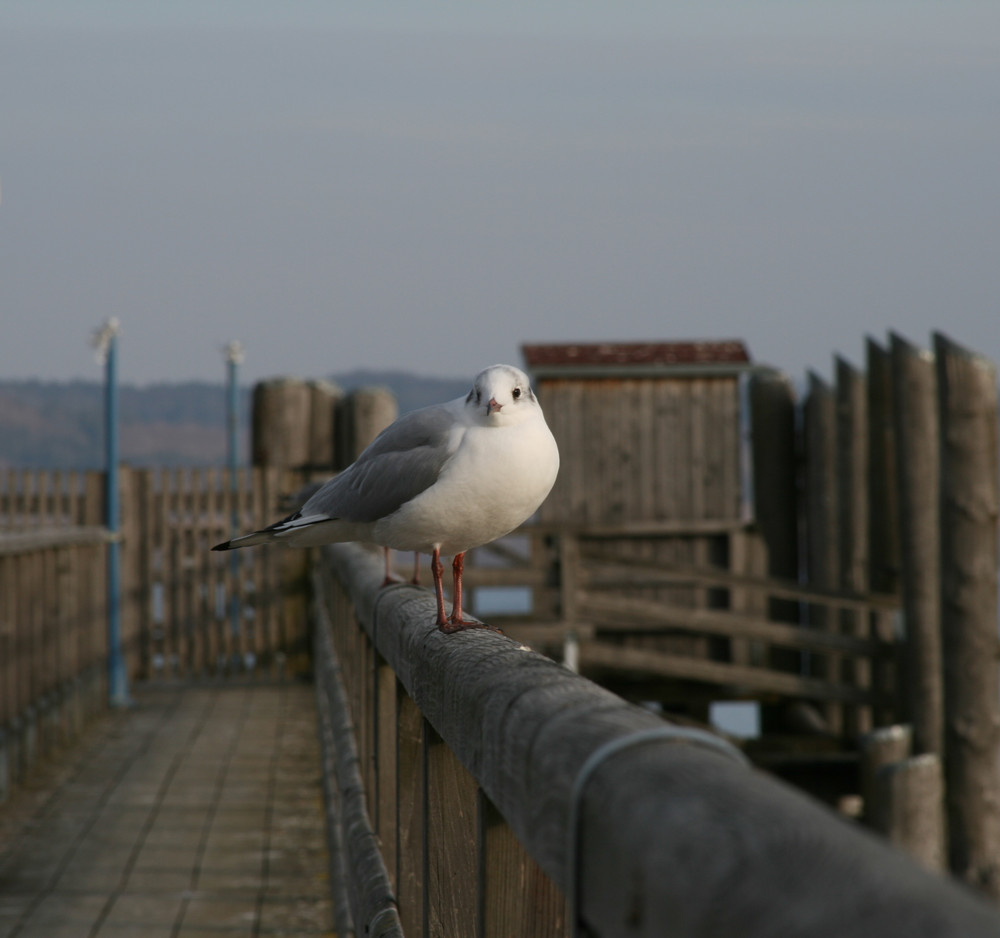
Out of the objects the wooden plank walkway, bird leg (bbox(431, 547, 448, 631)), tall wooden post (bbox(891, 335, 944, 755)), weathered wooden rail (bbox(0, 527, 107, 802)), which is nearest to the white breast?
bird leg (bbox(431, 547, 448, 631))

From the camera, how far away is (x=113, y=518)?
44.8ft

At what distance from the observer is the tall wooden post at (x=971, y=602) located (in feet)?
29.6

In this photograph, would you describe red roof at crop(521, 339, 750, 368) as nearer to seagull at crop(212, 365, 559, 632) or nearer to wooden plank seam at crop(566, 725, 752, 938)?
seagull at crop(212, 365, 559, 632)

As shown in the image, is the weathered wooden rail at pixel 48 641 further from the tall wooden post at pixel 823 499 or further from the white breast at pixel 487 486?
the tall wooden post at pixel 823 499

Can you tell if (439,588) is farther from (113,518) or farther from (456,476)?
(113,518)

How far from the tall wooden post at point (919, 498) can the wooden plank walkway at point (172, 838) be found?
472cm

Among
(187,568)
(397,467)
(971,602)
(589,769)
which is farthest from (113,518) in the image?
(589,769)

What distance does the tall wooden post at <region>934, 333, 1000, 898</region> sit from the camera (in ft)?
29.6

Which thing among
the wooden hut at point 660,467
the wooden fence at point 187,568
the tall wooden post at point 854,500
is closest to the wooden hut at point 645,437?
the wooden hut at point 660,467

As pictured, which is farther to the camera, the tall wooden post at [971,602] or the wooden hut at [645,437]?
the wooden hut at [645,437]

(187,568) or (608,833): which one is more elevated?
(608,833)

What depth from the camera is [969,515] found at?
29.9 ft

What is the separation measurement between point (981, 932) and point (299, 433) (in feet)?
47.8

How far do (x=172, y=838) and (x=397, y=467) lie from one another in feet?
15.7
